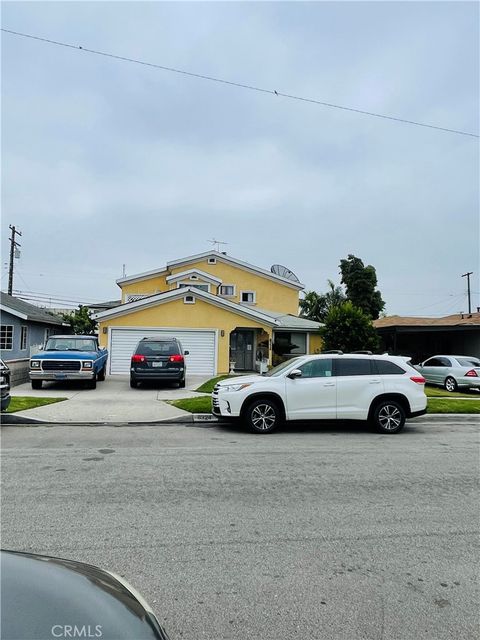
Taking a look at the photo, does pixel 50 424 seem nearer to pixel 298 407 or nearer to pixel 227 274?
pixel 298 407

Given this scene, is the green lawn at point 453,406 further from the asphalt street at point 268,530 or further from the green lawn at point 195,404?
the green lawn at point 195,404

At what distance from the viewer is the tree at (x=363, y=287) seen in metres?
41.3

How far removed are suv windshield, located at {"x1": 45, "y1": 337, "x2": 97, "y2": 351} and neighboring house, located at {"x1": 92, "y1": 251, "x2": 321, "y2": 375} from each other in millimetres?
4082

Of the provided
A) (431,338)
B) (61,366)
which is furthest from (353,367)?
(431,338)

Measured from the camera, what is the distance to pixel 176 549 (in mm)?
3889

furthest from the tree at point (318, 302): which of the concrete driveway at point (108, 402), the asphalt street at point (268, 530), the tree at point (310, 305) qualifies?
the asphalt street at point (268, 530)

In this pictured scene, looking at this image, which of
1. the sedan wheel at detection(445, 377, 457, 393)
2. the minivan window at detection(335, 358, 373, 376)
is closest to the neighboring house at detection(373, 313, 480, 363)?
the sedan wheel at detection(445, 377, 457, 393)

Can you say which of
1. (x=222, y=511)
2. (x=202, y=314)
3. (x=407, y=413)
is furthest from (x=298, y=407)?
(x=202, y=314)

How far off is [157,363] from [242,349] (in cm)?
914

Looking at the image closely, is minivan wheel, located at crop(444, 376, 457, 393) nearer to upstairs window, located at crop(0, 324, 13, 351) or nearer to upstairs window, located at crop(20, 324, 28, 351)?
upstairs window, located at crop(0, 324, 13, 351)

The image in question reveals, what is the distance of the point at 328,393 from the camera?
379 inches

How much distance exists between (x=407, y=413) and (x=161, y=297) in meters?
14.2

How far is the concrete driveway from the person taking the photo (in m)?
10.9

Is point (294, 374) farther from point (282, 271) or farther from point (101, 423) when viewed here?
point (282, 271)
